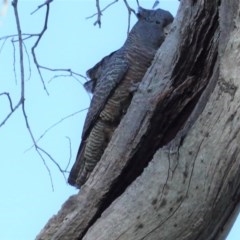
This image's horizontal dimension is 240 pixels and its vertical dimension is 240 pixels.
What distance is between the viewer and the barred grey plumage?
3686 mm

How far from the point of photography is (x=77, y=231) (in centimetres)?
221

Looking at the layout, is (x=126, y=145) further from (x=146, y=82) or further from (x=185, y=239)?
(x=185, y=239)

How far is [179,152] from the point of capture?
6.59 ft

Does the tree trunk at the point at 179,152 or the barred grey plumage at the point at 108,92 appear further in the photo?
the barred grey plumage at the point at 108,92

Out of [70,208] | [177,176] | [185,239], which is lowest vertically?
[185,239]

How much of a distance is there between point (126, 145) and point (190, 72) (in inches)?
13.5

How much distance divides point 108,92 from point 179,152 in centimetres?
181

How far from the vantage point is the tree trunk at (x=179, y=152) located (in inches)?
75.6

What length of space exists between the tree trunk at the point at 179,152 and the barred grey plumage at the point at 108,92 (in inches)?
52.6

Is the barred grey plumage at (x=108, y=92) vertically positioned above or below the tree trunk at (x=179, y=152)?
above

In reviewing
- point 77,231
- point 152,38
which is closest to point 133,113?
point 77,231

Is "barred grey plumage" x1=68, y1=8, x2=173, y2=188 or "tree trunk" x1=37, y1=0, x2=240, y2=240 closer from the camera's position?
"tree trunk" x1=37, y1=0, x2=240, y2=240

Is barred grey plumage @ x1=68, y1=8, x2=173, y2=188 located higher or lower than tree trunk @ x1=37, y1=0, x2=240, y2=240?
higher

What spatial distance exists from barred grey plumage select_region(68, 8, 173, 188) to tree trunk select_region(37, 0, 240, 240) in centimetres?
134
